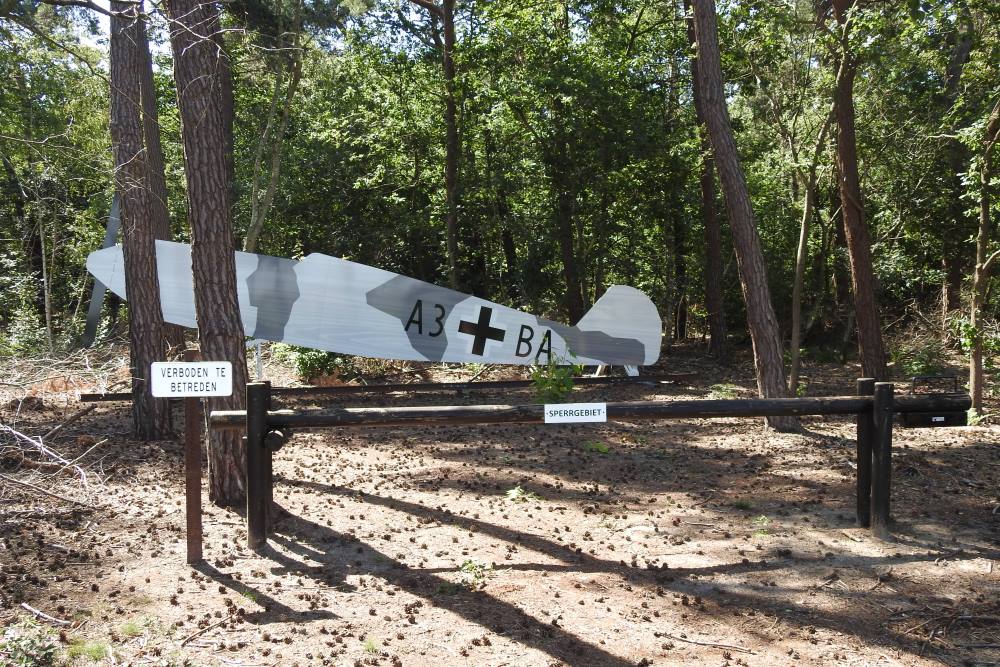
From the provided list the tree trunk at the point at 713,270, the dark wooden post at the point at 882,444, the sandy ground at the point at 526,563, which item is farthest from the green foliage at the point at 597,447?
the tree trunk at the point at 713,270

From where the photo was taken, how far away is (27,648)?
3.57 metres

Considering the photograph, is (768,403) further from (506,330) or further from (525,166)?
(525,166)

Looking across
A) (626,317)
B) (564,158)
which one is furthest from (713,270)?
(626,317)

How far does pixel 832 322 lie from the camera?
60.5 feet

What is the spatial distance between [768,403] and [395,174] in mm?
13693

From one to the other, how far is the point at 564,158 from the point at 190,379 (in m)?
11.8

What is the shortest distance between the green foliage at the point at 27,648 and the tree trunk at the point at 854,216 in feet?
33.4

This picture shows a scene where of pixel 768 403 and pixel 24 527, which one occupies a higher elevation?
pixel 768 403

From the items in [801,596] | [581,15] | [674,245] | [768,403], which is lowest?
[801,596]

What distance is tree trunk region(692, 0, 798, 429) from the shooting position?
9.04 metres

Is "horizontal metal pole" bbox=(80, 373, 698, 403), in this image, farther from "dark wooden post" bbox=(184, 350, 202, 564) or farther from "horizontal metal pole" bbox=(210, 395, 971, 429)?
"dark wooden post" bbox=(184, 350, 202, 564)

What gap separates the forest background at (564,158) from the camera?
43.5 feet

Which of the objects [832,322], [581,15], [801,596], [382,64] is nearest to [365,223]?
[382,64]

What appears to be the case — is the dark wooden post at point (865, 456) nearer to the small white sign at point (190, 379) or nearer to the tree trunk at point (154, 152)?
the small white sign at point (190, 379)
